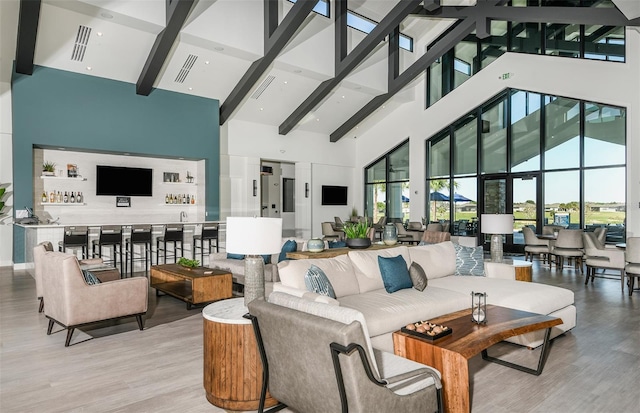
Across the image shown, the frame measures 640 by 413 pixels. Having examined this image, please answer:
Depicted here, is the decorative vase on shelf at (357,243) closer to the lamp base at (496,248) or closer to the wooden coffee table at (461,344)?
the lamp base at (496,248)

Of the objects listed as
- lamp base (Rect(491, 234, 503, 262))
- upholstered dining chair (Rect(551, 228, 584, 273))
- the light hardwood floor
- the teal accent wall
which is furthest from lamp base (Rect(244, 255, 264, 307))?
the teal accent wall

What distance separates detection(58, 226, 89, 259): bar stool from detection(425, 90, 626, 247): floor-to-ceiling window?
920 centimetres

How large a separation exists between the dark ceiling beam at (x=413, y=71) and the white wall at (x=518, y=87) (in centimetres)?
117

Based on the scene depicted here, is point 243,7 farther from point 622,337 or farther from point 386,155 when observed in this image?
point 622,337

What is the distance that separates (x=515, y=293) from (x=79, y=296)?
13.7ft

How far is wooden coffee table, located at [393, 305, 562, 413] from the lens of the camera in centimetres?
252

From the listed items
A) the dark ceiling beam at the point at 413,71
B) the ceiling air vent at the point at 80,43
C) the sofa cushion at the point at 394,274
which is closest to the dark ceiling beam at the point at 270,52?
the ceiling air vent at the point at 80,43

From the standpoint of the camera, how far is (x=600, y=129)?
920 cm

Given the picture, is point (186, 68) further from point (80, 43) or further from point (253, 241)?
point (253, 241)

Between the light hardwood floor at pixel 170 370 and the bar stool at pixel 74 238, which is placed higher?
the bar stool at pixel 74 238

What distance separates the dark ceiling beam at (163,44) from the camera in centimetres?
695

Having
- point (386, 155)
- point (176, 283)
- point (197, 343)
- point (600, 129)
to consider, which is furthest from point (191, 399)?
point (386, 155)

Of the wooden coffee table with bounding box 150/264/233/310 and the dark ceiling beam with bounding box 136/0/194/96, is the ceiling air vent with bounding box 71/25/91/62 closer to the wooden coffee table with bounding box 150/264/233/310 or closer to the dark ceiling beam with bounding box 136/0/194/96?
the dark ceiling beam with bounding box 136/0/194/96

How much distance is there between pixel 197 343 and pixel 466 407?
2.51m
